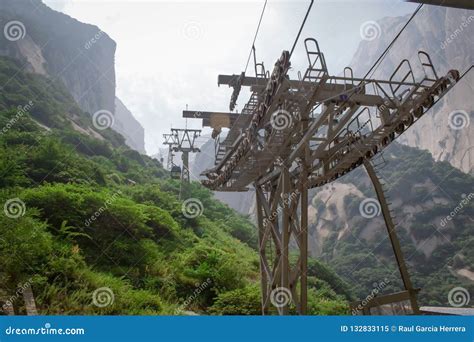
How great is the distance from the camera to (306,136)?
7520 millimetres

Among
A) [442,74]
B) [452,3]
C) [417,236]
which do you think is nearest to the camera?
[452,3]

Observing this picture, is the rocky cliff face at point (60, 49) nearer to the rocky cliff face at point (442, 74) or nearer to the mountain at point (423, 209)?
the mountain at point (423, 209)

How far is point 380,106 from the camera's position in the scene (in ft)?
24.8

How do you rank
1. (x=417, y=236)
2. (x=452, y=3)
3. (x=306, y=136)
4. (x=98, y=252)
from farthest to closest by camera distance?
(x=417, y=236) → (x=98, y=252) → (x=306, y=136) → (x=452, y=3)

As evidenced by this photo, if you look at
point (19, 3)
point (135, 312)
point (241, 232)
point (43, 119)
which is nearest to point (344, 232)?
point (241, 232)

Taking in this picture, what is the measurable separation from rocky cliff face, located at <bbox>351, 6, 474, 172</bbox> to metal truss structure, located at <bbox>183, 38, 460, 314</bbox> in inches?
2060

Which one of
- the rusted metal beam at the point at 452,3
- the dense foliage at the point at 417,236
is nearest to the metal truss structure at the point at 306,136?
the rusted metal beam at the point at 452,3

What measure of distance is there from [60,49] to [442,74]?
86.8 metres

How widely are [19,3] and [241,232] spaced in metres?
74.4

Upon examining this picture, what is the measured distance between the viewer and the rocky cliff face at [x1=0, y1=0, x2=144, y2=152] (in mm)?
60156

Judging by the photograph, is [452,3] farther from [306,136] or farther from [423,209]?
[423,209]

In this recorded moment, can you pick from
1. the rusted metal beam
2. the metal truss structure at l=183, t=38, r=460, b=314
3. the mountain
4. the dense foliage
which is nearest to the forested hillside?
the metal truss structure at l=183, t=38, r=460, b=314

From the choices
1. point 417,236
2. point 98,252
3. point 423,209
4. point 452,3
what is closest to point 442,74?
point 423,209

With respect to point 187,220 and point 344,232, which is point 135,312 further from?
point 344,232
